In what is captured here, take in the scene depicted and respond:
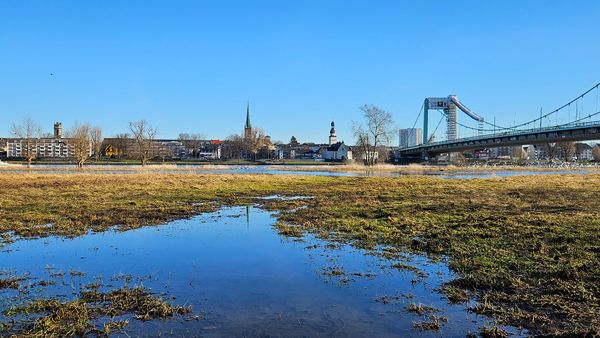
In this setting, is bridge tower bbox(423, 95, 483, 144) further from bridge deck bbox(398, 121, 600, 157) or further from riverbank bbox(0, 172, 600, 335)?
riverbank bbox(0, 172, 600, 335)

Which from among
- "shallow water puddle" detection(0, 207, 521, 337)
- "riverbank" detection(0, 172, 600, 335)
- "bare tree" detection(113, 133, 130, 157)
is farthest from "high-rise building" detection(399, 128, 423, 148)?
"shallow water puddle" detection(0, 207, 521, 337)

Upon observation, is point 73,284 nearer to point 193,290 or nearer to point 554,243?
point 193,290

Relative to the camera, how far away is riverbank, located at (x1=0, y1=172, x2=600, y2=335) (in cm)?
766

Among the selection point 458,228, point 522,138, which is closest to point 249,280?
point 458,228

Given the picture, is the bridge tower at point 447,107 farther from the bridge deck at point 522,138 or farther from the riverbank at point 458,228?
the riverbank at point 458,228

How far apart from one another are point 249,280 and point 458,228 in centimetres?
787

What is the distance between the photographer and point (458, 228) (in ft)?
47.1

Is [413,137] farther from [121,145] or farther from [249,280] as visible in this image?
[249,280]

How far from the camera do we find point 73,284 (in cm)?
852

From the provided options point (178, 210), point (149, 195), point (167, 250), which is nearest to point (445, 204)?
point (178, 210)

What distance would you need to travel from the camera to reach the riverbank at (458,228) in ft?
25.1

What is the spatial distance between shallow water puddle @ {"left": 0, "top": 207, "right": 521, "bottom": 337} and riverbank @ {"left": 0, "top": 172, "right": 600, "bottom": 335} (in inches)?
32.6

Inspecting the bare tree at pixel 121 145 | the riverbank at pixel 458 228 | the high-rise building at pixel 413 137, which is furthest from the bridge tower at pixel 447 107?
the riverbank at pixel 458 228

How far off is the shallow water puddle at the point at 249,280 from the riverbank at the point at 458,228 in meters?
0.83
